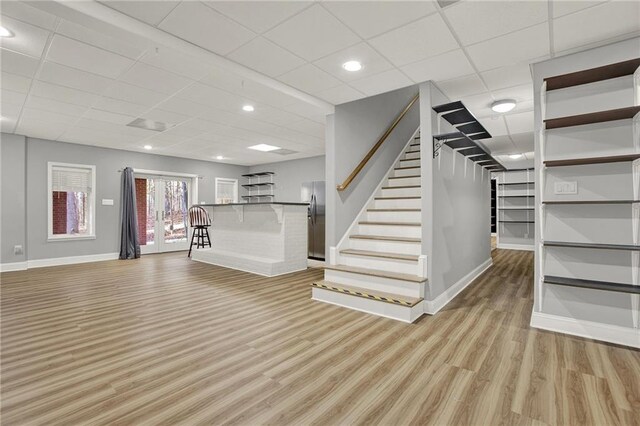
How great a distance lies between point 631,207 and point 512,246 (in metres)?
7.00

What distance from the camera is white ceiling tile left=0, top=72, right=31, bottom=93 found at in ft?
Result: 10.9

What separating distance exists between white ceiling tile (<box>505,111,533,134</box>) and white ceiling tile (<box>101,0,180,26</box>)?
194 inches

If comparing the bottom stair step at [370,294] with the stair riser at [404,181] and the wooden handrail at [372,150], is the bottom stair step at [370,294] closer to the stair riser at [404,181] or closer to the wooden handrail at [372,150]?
the wooden handrail at [372,150]

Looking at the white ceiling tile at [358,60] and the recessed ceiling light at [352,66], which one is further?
the recessed ceiling light at [352,66]

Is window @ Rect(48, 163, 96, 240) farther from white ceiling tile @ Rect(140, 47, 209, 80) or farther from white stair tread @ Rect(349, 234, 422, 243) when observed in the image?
white stair tread @ Rect(349, 234, 422, 243)

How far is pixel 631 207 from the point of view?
2.58 m

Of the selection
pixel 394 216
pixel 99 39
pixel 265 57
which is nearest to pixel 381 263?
pixel 394 216

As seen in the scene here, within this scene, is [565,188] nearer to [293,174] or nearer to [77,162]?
[293,174]

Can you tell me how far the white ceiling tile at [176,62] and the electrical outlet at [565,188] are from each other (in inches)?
145

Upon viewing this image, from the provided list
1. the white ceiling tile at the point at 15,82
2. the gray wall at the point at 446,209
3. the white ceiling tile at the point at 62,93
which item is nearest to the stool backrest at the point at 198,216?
the white ceiling tile at the point at 62,93

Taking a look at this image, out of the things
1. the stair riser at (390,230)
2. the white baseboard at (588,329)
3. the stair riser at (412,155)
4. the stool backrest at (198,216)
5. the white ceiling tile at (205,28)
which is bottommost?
the white baseboard at (588,329)

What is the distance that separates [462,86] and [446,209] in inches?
59.5

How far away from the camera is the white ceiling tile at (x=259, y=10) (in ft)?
7.14

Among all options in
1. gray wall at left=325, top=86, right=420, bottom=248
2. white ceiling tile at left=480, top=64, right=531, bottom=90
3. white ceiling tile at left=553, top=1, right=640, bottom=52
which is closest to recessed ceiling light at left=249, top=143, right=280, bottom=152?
gray wall at left=325, top=86, right=420, bottom=248
